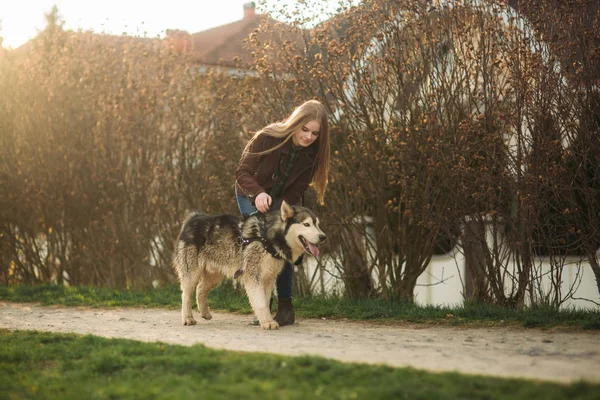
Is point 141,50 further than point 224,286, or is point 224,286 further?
point 141,50

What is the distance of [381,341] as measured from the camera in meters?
6.54

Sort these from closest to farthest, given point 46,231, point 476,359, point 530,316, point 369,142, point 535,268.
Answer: point 476,359, point 530,316, point 535,268, point 369,142, point 46,231

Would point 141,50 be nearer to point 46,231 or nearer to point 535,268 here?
point 46,231

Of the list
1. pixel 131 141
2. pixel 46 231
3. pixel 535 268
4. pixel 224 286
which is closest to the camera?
pixel 535 268

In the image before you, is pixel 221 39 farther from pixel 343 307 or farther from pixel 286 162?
pixel 286 162

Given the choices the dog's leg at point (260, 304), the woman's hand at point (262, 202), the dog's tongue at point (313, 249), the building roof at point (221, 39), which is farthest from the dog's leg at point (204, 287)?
the building roof at point (221, 39)

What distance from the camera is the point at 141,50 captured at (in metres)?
14.3

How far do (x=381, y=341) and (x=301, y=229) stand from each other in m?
1.44

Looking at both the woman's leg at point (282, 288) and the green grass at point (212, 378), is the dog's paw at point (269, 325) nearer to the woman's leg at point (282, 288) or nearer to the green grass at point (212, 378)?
the woman's leg at point (282, 288)

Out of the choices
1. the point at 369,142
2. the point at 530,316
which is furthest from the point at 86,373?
the point at 369,142

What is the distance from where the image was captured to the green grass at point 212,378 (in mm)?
4246

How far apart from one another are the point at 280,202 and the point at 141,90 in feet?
21.5

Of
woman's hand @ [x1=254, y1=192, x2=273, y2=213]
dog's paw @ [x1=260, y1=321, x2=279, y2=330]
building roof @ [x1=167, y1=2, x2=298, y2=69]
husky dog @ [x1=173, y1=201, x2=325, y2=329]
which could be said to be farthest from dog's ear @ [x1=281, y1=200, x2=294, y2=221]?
building roof @ [x1=167, y1=2, x2=298, y2=69]

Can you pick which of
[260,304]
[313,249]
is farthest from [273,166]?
[260,304]
